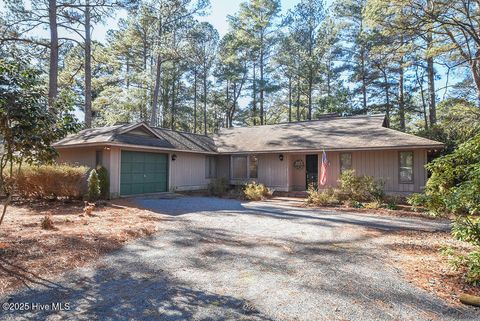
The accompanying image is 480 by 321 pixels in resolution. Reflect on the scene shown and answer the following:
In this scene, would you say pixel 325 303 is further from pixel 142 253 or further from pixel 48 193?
pixel 48 193

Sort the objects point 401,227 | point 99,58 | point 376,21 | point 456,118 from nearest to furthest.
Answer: point 401,227 < point 376,21 < point 456,118 < point 99,58

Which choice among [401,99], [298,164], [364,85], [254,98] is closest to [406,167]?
[298,164]


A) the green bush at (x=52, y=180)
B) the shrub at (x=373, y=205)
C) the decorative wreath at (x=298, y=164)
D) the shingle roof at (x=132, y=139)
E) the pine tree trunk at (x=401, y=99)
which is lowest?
the shrub at (x=373, y=205)

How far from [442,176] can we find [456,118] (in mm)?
13540

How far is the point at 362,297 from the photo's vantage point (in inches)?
138

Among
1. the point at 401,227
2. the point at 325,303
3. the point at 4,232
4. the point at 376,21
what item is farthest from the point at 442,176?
the point at 376,21

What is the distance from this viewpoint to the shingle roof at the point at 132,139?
39.7 feet

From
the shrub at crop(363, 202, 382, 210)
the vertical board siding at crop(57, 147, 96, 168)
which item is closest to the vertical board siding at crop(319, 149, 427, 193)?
→ the shrub at crop(363, 202, 382, 210)

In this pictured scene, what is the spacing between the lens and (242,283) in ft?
12.7

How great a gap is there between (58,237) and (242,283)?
4.06 meters

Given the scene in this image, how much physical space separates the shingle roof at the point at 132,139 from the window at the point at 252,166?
2211 mm

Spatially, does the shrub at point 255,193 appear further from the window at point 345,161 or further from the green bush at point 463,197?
the green bush at point 463,197

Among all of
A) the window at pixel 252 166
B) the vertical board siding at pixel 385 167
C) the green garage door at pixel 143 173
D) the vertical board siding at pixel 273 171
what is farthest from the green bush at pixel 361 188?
the green garage door at pixel 143 173

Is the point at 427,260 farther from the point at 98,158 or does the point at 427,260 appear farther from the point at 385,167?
the point at 98,158
